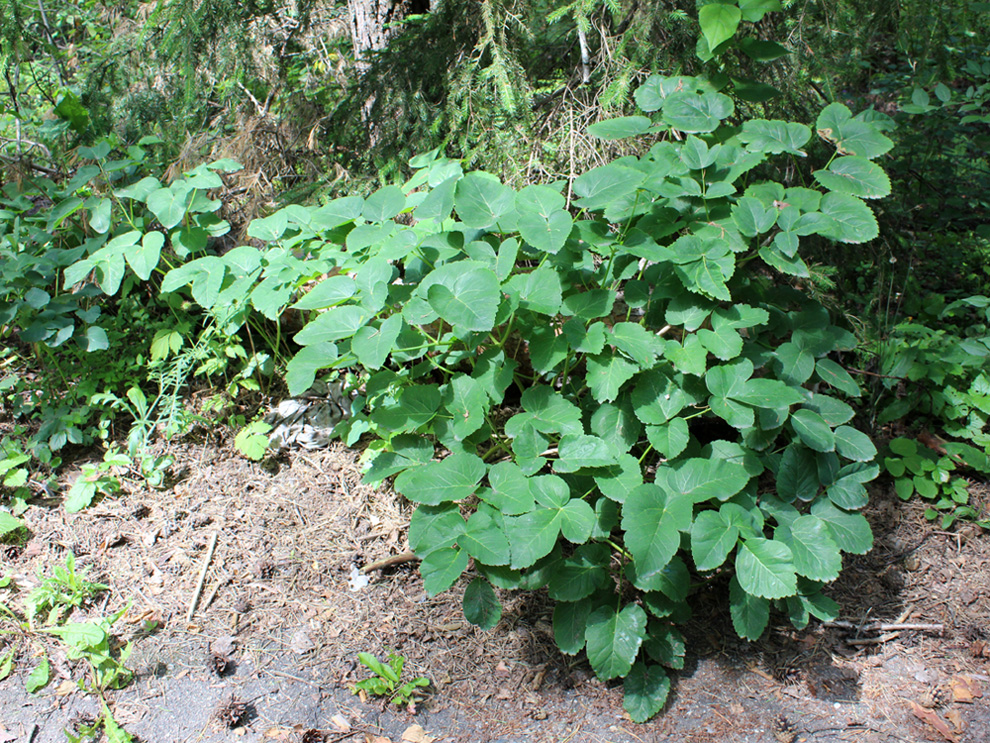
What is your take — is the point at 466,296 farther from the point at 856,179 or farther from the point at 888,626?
the point at 888,626

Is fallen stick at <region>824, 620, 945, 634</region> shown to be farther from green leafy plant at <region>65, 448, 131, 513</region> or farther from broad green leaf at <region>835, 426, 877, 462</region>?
green leafy plant at <region>65, 448, 131, 513</region>

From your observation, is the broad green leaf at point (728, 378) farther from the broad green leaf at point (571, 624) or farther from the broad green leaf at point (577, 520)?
the broad green leaf at point (571, 624)

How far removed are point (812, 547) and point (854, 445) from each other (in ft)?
1.17

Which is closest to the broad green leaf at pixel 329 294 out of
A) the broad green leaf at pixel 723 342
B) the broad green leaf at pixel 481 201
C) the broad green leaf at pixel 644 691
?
the broad green leaf at pixel 481 201

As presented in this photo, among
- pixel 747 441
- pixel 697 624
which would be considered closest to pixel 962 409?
pixel 747 441

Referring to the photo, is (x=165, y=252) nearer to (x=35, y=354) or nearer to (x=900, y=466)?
(x=35, y=354)

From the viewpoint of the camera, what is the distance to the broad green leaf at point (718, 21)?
1.84 meters

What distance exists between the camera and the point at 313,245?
228 centimetres

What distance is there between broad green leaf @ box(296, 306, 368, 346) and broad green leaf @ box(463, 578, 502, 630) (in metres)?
0.74

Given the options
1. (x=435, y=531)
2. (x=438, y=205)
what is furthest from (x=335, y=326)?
(x=435, y=531)

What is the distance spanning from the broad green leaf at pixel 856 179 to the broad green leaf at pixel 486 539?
1285 millimetres

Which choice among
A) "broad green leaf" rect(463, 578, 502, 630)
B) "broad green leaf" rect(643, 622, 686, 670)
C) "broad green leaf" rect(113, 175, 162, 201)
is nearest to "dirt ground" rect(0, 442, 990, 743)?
"broad green leaf" rect(643, 622, 686, 670)

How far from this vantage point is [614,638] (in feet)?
5.80

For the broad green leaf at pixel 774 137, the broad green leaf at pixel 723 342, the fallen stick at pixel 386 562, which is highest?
the broad green leaf at pixel 774 137
